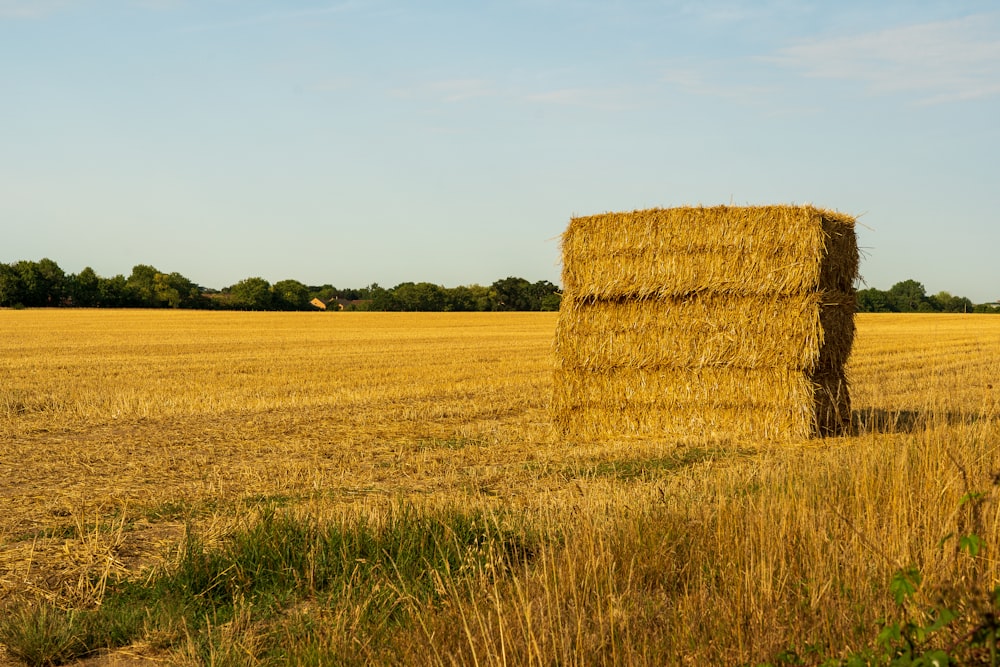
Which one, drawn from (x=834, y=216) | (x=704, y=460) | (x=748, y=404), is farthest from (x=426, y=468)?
(x=834, y=216)

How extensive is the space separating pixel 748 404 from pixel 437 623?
26.6ft

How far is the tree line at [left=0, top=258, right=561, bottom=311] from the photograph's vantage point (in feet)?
289

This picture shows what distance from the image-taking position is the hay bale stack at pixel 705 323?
432 inches

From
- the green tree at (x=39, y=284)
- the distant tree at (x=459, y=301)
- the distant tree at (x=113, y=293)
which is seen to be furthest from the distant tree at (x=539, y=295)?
the green tree at (x=39, y=284)

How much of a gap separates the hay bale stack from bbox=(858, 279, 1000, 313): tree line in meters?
85.8

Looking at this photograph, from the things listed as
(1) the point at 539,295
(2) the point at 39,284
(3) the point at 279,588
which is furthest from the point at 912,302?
(3) the point at 279,588

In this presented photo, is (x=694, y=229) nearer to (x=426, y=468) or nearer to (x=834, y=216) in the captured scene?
(x=834, y=216)

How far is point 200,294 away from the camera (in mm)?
96250

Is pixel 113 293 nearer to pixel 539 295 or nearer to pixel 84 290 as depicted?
pixel 84 290

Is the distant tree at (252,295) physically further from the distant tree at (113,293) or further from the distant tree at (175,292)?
the distant tree at (113,293)

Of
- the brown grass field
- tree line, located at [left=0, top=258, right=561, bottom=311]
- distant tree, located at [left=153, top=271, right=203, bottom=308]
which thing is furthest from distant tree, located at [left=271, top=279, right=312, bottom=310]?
the brown grass field

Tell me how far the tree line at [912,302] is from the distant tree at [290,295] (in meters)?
60.4

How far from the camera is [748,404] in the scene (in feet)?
36.5

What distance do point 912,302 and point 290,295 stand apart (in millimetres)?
70037
